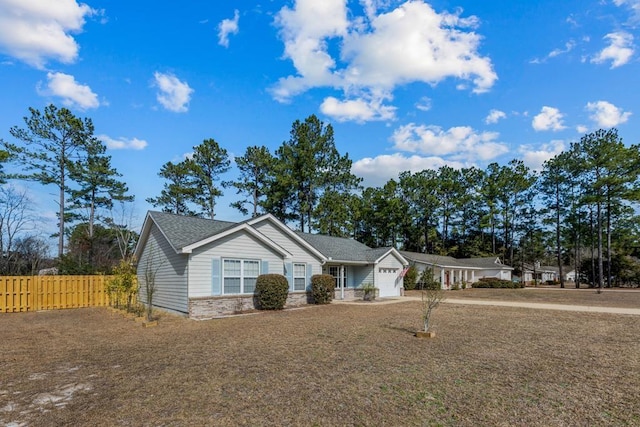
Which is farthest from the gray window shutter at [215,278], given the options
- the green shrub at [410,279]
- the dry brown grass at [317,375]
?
the green shrub at [410,279]

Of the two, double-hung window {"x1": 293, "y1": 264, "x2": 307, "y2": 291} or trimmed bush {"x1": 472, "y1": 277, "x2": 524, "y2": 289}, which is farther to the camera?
trimmed bush {"x1": 472, "y1": 277, "x2": 524, "y2": 289}

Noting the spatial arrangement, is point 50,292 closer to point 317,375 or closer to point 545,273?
point 317,375

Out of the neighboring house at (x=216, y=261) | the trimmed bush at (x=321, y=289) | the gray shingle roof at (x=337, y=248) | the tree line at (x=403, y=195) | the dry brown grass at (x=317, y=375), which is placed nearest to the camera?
the dry brown grass at (x=317, y=375)

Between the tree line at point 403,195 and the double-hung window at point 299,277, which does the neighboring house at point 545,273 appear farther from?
the double-hung window at point 299,277

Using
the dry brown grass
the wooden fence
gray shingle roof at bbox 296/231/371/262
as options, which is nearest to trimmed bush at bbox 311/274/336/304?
gray shingle roof at bbox 296/231/371/262

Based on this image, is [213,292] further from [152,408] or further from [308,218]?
[308,218]

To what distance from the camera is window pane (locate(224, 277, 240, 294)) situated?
48.8 ft

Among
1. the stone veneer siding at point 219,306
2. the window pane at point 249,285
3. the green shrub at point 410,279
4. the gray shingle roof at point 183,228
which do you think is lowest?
the green shrub at point 410,279

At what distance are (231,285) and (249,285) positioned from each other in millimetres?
922

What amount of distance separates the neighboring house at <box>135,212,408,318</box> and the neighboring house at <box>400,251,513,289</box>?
16940mm

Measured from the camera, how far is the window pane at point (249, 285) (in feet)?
51.1

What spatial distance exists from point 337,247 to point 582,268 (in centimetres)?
4163

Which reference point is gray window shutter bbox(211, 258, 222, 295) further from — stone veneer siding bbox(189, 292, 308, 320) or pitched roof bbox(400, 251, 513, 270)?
pitched roof bbox(400, 251, 513, 270)

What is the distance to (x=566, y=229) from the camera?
4788 centimetres
